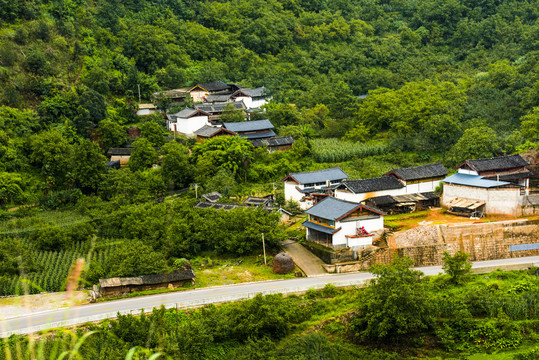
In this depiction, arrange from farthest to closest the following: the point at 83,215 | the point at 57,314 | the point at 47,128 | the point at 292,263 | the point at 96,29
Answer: the point at 96,29 < the point at 47,128 < the point at 83,215 < the point at 292,263 < the point at 57,314

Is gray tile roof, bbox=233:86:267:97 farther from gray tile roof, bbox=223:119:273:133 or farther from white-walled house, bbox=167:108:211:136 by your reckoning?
gray tile roof, bbox=223:119:273:133

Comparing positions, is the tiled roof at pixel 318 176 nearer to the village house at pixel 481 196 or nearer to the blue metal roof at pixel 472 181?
the blue metal roof at pixel 472 181

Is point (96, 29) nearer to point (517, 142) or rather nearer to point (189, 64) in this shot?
point (189, 64)

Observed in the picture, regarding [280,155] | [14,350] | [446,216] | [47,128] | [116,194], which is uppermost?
[47,128]

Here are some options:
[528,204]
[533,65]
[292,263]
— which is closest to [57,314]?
[292,263]

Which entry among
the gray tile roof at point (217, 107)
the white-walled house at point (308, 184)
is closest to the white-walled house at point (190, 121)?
the gray tile roof at point (217, 107)
